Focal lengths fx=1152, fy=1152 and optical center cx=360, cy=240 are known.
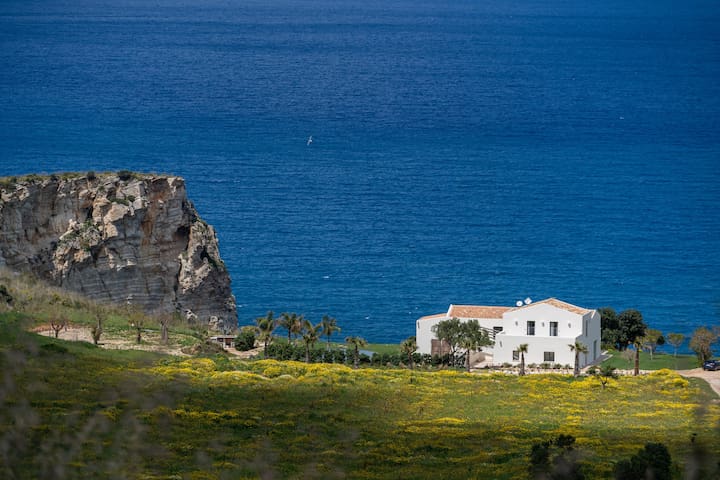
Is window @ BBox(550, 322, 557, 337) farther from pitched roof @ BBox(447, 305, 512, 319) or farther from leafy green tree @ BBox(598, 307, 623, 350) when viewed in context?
leafy green tree @ BBox(598, 307, 623, 350)

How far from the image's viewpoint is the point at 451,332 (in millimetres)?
67938

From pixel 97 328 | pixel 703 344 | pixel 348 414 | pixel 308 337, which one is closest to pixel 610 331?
pixel 703 344

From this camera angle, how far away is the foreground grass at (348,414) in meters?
27.9

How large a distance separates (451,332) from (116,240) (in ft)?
74.5

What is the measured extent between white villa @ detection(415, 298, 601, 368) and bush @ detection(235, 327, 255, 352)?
11.1 m

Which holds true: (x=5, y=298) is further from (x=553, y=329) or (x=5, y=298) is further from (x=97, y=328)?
(x=553, y=329)

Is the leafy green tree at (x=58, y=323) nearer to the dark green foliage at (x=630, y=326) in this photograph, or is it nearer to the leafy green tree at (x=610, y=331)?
the leafy green tree at (x=610, y=331)

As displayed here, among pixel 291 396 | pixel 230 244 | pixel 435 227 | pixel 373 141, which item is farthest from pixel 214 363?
pixel 373 141

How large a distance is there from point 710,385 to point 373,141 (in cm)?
11411

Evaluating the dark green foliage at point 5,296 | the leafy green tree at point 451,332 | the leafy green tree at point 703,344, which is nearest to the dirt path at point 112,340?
the dark green foliage at point 5,296

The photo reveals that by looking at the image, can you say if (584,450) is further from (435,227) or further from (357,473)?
(435,227)

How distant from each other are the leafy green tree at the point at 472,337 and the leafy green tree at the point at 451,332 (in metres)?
0.30

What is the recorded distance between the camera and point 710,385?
2164 inches

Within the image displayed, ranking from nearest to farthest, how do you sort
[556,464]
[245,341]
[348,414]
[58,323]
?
A: 1. [556,464]
2. [348,414]
3. [58,323]
4. [245,341]
